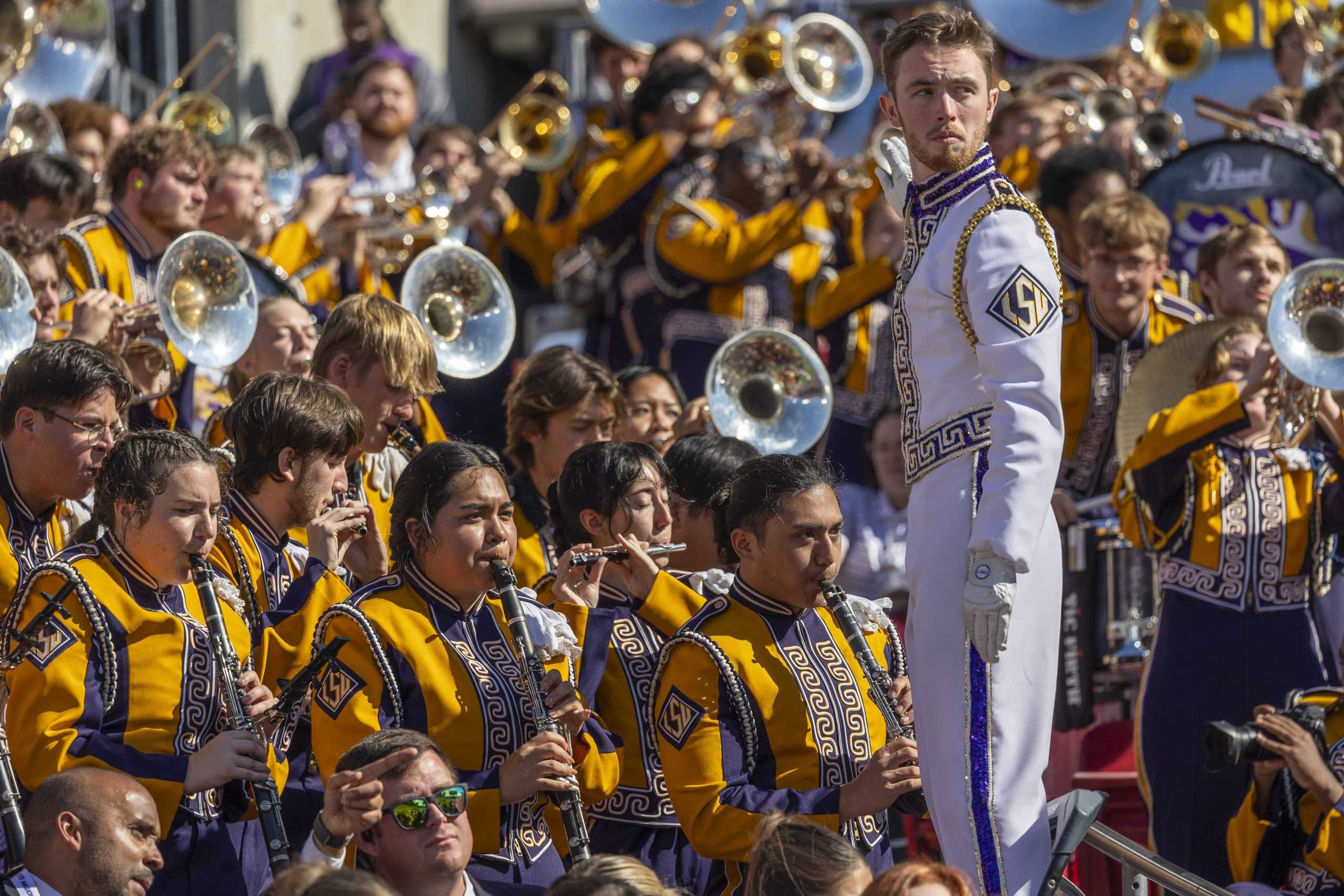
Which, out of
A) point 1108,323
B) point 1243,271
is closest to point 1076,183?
point 1108,323

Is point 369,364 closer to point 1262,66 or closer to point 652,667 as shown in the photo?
point 652,667

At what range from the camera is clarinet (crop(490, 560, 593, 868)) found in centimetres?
536

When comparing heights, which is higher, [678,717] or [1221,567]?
[678,717]

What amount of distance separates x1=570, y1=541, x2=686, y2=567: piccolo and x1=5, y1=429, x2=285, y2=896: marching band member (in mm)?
928

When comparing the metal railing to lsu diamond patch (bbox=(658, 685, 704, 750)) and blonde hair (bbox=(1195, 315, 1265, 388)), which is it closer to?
lsu diamond patch (bbox=(658, 685, 704, 750))

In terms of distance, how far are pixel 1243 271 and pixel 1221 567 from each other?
134cm

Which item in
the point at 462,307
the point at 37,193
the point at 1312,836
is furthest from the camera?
the point at 37,193

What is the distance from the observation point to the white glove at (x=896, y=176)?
541 centimetres

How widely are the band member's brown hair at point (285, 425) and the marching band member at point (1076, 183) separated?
3.97 metres

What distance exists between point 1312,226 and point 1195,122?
339 cm

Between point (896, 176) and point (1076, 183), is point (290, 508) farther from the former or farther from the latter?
point (1076, 183)

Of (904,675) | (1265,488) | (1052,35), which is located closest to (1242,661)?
(1265,488)

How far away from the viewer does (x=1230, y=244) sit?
8.41 meters

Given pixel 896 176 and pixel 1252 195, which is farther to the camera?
pixel 1252 195
